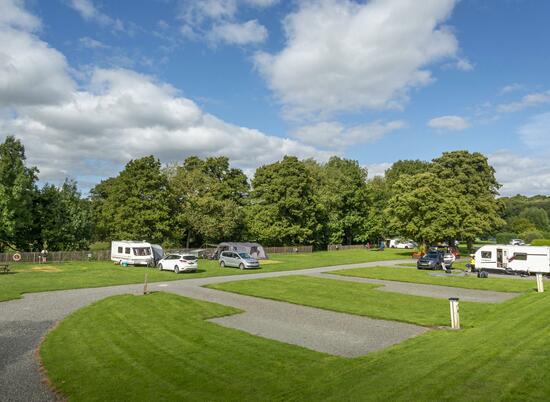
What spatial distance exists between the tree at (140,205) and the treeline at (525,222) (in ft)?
179

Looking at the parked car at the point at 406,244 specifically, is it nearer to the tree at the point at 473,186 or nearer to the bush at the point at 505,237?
the tree at the point at 473,186

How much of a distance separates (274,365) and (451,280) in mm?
22977

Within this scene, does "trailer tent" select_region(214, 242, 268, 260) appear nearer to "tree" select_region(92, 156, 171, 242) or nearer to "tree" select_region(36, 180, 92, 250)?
"tree" select_region(92, 156, 171, 242)

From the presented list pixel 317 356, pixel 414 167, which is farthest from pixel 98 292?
pixel 414 167

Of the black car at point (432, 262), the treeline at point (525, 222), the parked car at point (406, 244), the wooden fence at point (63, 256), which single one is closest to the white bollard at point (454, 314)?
the black car at point (432, 262)

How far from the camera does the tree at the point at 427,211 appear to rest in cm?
5344

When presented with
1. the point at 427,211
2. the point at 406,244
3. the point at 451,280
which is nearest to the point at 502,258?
the point at 451,280

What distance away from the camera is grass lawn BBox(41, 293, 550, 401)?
8.06 meters

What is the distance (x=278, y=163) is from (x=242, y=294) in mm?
44325

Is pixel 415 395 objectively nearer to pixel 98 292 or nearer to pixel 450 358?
pixel 450 358

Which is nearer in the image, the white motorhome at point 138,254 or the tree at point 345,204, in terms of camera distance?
the white motorhome at point 138,254

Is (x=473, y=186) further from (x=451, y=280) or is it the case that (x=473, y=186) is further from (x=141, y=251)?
(x=141, y=251)

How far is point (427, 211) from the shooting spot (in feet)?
177

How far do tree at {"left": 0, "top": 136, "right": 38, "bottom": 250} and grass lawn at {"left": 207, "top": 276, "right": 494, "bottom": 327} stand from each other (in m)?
28.2
